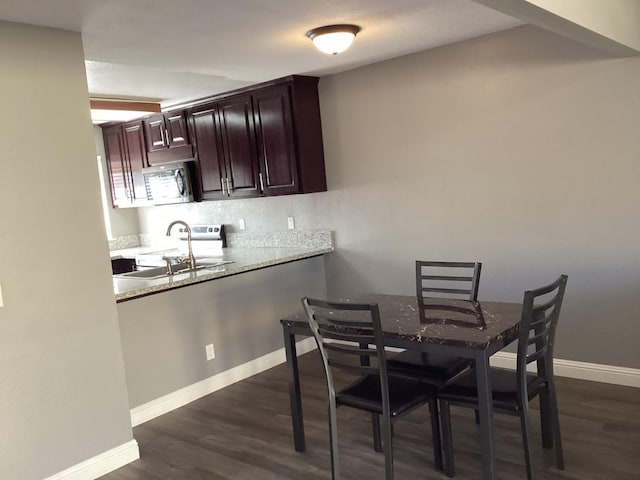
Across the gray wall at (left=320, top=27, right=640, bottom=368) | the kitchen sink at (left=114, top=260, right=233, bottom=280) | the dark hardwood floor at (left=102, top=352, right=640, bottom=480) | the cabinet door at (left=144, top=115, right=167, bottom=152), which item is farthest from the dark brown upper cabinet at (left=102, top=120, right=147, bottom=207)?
the dark hardwood floor at (left=102, top=352, right=640, bottom=480)

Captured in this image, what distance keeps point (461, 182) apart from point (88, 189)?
2.39m

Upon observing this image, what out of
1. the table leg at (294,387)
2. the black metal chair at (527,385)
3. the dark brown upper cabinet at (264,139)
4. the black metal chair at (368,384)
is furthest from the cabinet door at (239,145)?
the black metal chair at (527,385)

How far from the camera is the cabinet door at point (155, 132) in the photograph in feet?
17.4

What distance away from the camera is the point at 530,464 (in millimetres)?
2316

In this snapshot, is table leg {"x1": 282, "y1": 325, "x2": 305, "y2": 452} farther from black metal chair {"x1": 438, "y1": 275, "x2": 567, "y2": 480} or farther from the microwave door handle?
the microwave door handle

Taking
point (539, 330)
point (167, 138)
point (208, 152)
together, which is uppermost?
point (167, 138)

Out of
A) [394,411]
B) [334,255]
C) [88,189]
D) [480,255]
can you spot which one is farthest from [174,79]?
[394,411]

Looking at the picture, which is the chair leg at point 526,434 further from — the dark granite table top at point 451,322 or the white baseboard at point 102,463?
the white baseboard at point 102,463

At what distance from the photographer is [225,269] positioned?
3850 millimetres

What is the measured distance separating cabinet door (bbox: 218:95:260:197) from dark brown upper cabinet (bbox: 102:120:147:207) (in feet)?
3.95

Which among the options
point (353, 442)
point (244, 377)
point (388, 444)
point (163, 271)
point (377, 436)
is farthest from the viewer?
point (163, 271)

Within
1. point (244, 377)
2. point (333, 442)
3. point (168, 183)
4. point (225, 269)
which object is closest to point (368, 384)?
point (333, 442)

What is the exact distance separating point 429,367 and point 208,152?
3.04 meters

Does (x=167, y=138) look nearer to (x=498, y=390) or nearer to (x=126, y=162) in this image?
(x=126, y=162)
